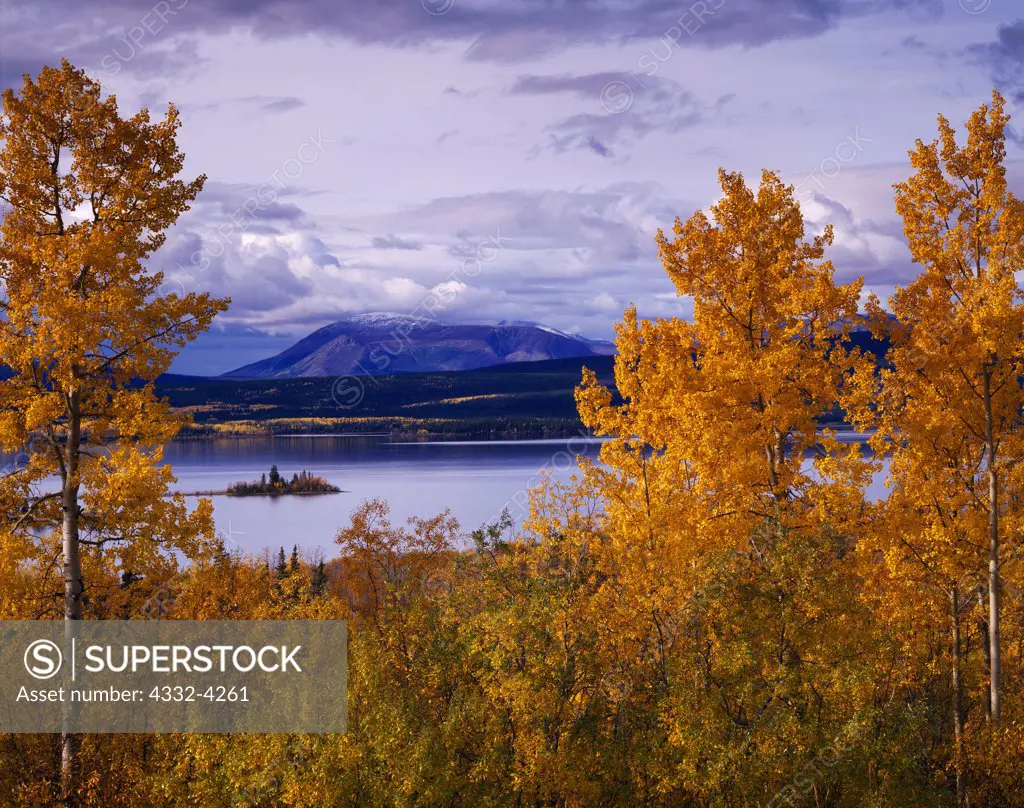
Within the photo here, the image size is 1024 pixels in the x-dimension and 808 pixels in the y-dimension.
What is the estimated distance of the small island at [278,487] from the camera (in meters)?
168

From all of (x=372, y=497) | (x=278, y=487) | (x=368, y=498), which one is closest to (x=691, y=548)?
(x=368, y=498)

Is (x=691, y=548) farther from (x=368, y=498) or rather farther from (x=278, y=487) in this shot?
(x=278, y=487)

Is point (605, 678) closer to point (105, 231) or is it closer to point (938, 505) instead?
point (938, 505)

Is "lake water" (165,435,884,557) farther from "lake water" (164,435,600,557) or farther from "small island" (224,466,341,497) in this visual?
"small island" (224,466,341,497)

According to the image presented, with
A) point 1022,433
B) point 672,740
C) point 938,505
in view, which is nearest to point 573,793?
point 672,740

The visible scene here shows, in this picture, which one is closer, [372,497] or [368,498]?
[368,498]

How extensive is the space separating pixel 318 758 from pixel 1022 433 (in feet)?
52.7

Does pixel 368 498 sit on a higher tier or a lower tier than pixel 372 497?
higher

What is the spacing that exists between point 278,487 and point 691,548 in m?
159

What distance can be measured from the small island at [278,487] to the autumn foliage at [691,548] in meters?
146

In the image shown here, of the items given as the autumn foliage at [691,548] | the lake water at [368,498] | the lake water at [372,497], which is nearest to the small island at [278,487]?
the lake water at [372,497]

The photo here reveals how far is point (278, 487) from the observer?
171625 millimetres

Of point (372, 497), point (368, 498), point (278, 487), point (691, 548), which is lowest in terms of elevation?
point (278, 487)

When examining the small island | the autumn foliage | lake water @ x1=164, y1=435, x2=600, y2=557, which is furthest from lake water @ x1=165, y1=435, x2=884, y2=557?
the autumn foliage
